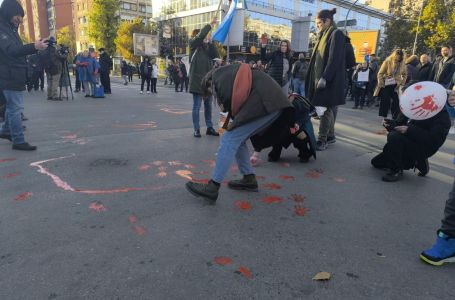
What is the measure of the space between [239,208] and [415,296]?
162 centimetres

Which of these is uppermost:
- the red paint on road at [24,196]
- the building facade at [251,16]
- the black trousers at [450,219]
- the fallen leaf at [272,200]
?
the building facade at [251,16]

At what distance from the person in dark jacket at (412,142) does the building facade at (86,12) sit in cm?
6988

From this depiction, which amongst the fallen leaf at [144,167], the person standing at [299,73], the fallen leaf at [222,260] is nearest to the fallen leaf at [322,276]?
the fallen leaf at [222,260]

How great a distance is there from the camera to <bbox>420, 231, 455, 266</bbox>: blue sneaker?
7.92 feet

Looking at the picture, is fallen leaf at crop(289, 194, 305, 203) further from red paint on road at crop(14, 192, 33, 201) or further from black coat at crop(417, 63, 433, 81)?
black coat at crop(417, 63, 433, 81)

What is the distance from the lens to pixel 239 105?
3.17 m

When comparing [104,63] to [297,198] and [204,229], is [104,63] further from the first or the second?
[204,229]

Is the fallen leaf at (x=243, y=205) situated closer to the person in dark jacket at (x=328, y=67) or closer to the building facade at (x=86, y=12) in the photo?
the person in dark jacket at (x=328, y=67)

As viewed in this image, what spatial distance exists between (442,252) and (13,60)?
220 inches

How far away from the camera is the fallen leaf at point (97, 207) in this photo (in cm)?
311

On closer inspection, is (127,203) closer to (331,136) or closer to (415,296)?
(415,296)

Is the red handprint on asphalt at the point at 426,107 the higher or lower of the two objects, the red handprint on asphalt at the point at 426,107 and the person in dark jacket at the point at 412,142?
the higher

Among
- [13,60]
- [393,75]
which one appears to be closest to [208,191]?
[13,60]

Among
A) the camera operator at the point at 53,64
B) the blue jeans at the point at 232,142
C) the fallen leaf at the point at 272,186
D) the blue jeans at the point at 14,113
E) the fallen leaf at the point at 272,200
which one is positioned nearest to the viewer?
the blue jeans at the point at 232,142
